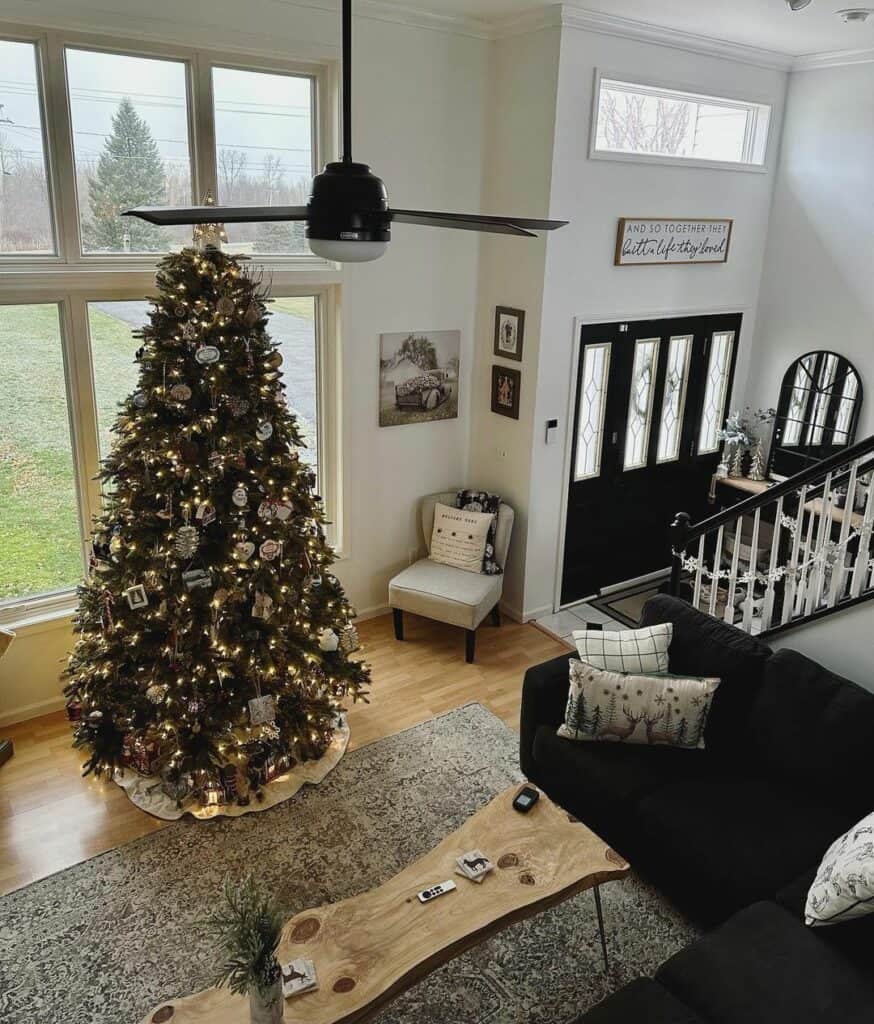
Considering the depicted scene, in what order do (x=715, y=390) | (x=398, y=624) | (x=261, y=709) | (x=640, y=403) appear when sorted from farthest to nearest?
(x=715, y=390) → (x=640, y=403) → (x=398, y=624) → (x=261, y=709)

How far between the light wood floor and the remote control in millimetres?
1492

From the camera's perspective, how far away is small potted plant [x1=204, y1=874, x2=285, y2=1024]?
2131 mm

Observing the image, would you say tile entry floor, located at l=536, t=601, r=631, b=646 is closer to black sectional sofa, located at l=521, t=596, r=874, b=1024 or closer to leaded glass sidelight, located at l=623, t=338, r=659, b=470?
leaded glass sidelight, located at l=623, t=338, r=659, b=470

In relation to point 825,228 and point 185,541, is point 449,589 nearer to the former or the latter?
point 185,541

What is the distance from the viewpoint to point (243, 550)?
3574mm

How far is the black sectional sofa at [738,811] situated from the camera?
7.93 feet

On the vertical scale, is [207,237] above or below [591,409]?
above

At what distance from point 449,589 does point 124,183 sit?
273 cm

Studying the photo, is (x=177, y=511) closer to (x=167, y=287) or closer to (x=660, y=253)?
(x=167, y=287)

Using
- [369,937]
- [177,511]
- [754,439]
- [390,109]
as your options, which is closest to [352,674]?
[177,511]

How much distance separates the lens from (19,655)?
4.23 metres

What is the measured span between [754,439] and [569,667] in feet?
10.4

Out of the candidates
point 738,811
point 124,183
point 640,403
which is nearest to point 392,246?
point 124,183

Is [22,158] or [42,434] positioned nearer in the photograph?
[22,158]
